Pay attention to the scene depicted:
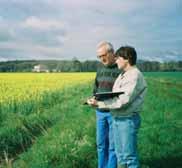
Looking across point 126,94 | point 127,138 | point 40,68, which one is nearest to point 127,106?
point 126,94

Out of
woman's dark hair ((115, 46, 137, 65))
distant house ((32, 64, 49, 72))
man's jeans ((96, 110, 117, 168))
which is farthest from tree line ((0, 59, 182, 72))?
woman's dark hair ((115, 46, 137, 65))

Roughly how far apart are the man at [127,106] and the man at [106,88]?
40cm

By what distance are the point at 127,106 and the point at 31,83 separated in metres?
4.74

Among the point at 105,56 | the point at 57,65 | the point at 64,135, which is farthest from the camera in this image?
the point at 57,65

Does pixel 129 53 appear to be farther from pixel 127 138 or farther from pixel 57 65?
pixel 57 65

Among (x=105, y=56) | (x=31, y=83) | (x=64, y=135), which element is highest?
(x=105, y=56)

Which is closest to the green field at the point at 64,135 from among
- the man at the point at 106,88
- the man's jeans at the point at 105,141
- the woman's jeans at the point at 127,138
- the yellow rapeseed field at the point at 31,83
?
the yellow rapeseed field at the point at 31,83

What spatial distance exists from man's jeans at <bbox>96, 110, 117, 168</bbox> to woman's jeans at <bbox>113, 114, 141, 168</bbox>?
42 cm

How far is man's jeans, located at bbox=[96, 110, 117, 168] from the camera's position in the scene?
4219mm

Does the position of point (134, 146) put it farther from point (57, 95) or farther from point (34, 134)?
point (57, 95)

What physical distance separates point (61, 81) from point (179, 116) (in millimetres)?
2377

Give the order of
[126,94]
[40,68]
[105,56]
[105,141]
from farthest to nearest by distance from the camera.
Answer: [40,68] → [105,141] → [105,56] → [126,94]

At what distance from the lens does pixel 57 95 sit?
27.4ft

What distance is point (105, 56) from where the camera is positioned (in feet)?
13.6
